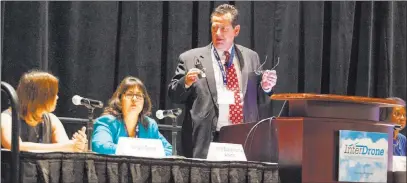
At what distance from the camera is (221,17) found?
3771 millimetres

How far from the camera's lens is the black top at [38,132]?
337 cm

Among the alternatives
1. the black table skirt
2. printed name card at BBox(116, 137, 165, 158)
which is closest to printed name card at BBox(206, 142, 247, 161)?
the black table skirt

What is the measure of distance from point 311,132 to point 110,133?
0.93m

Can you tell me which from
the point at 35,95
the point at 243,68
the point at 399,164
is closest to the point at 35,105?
the point at 35,95

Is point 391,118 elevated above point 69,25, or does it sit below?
below

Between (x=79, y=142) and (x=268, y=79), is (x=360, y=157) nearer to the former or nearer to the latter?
(x=268, y=79)

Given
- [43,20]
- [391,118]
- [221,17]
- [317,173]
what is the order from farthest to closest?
[391,118] < [43,20] < [221,17] < [317,173]

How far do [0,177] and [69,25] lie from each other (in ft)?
6.72

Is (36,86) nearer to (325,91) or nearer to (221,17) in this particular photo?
(221,17)

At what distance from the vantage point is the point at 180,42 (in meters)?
4.85

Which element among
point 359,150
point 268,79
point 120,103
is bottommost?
point 359,150

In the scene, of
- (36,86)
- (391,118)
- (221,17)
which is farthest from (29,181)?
(391,118)

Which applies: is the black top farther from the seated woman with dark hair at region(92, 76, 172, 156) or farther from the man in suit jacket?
the man in suit jacket

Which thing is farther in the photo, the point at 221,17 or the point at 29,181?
the point at 221,17
